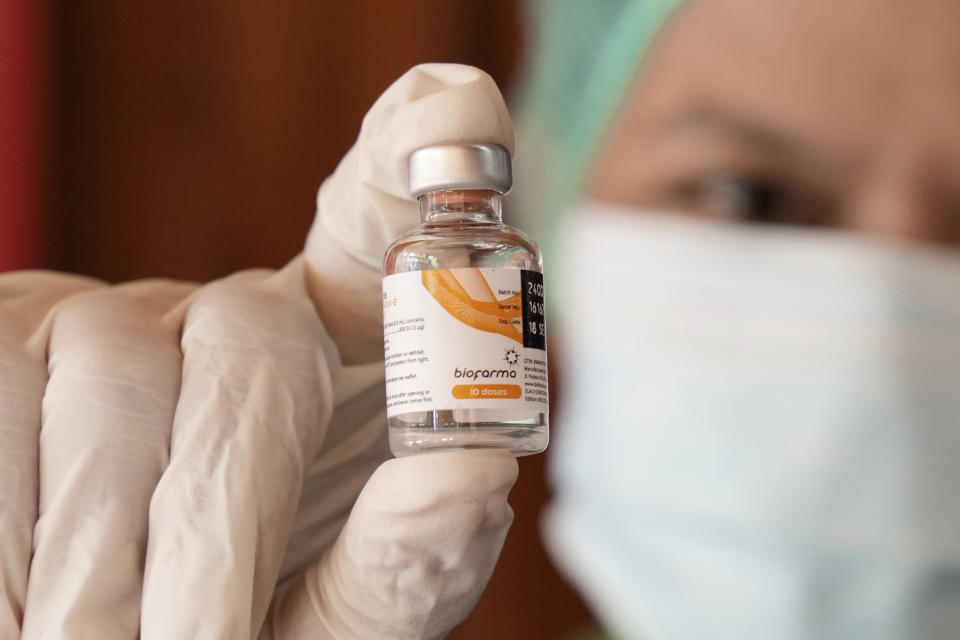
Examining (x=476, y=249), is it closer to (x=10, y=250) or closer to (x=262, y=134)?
(x=10, y=250)

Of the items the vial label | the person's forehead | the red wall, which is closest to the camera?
the vial label

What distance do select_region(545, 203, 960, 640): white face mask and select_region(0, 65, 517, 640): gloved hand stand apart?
545mm

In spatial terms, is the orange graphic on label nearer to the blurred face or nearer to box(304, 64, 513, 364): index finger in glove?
box(304, 64, 513, 364): index finger in glove

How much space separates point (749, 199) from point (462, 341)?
2.19ft

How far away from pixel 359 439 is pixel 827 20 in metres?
0.73

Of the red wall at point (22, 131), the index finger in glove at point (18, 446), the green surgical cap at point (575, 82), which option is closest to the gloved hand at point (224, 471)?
the index finger in glove at point (18, 446)

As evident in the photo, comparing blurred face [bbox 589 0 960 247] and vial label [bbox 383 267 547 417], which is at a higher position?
blurred face [bbox 589 0 960 247]

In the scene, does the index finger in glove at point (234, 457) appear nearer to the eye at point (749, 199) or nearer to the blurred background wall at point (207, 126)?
the eye at point (749, 199)

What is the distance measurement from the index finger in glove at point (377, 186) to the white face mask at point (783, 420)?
51 centimetres

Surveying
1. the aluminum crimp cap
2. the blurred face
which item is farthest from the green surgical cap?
the aluminum crimp cap

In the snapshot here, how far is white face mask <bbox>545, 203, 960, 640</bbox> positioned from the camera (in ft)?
4.02

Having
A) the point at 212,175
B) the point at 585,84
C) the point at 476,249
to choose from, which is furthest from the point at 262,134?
the point at 476,249

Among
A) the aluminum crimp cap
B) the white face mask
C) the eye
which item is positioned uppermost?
the aluminum crimp cap

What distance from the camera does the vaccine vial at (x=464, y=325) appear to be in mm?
692
